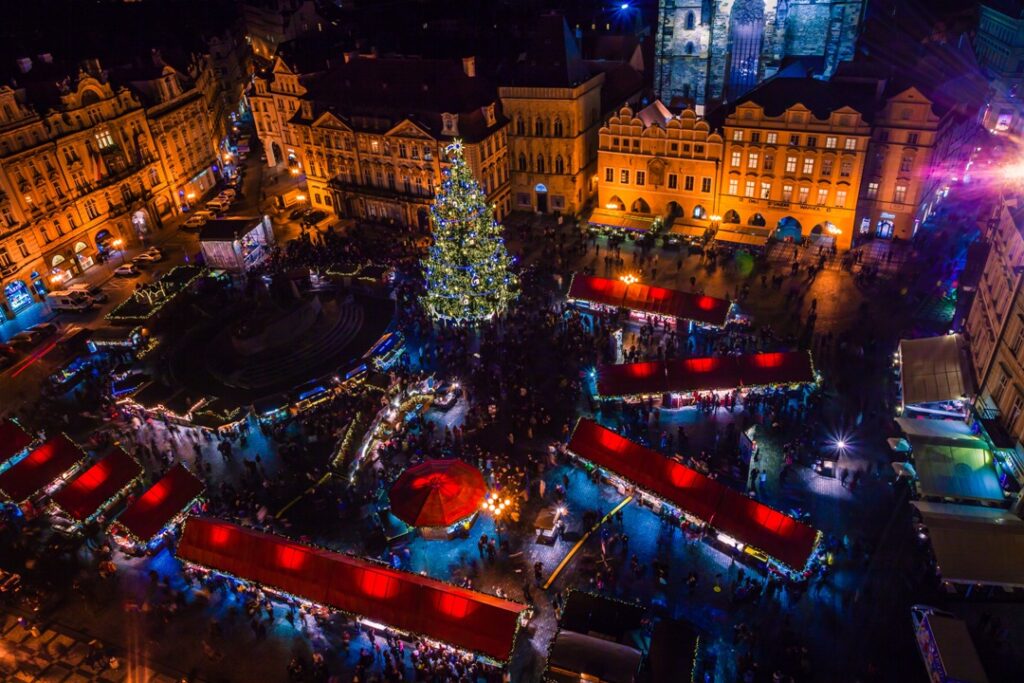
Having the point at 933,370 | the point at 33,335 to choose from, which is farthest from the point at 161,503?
the point at 933,370

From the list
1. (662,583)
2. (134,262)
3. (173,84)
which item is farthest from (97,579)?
(173,84)

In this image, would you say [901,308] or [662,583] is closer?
[662,583]

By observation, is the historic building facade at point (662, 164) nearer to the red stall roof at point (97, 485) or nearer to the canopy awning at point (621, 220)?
the canopy awning at point (621, 220)

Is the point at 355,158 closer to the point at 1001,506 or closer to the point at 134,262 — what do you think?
the point at 134,262

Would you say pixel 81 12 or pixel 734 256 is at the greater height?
pixel 81 12

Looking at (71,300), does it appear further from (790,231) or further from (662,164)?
(790,231)

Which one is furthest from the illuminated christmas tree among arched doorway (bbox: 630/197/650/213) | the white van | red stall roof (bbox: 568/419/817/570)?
the white van

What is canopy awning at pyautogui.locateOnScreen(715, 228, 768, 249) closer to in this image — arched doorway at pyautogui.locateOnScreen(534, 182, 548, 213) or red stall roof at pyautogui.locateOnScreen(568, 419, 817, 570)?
arched doorway at pyautogui.locateOnScreen(534, 182, 548, 213)
